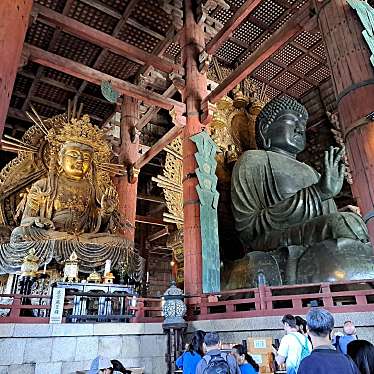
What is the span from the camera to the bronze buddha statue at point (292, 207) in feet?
12.6

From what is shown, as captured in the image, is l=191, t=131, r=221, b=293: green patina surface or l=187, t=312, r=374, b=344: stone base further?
l=191, t=131, r=221, b=293: green patina surface

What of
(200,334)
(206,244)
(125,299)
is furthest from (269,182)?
(200,334)

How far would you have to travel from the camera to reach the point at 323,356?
3.71 feet

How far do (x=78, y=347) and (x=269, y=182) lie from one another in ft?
11.2

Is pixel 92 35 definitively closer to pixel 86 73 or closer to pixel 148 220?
pixel 86 73

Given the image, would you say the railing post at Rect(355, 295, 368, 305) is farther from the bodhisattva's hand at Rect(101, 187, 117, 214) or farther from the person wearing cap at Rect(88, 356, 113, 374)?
the bodhisattva's hand at Rect(101, 187, 117, 214)

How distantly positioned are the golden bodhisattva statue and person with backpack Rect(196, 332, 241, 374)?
14.3 feet

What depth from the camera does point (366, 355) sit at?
1.38 meters

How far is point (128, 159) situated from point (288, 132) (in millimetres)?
Answer: 3367

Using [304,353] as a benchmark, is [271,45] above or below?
above

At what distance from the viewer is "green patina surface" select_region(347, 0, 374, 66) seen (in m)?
3.34

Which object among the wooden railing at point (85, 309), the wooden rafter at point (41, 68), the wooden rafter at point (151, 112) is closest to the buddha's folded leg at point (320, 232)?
the wooden railing at point (85, 309)

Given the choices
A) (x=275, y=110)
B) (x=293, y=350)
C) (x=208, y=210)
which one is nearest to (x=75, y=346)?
(x=208, y=210)

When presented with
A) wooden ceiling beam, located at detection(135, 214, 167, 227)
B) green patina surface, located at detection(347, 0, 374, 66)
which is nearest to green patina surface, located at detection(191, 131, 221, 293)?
green patina surface, located at detection(347, 0, 374, 66)
